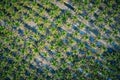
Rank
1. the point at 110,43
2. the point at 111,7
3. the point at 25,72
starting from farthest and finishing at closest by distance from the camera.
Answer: the point at 111,7, the point at 110,43, the point at 25,72

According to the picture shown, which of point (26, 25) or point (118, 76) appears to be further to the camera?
point (26, 25)

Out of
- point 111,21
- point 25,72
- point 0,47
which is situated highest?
point 111,21

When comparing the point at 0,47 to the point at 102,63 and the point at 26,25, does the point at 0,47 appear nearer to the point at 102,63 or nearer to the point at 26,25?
the point at 26,25

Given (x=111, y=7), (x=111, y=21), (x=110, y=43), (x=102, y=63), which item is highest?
(x=111, y=7)

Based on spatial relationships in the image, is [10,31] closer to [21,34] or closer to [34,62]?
[21,34]

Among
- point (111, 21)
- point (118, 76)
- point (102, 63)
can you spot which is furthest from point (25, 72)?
point (111, 21)

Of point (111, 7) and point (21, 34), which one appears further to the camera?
point (111, 7)

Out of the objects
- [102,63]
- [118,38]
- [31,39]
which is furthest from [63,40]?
[118,38]

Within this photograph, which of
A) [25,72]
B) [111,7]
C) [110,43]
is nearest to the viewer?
Answer: [25,72]

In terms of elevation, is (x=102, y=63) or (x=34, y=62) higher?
(x=102, y=63)
